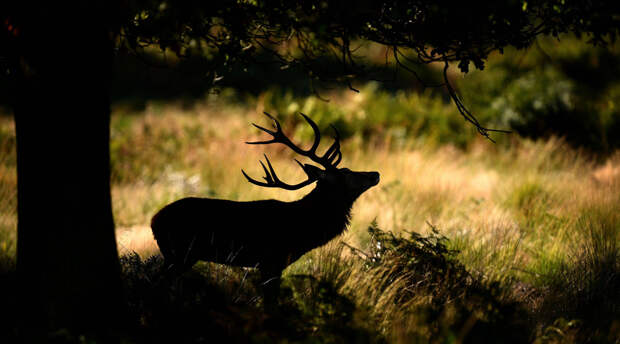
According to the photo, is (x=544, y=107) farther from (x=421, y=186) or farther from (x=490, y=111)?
(x=421, y=186)

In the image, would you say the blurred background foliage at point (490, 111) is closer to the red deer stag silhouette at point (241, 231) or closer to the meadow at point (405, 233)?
the meadow at point (405, 233)

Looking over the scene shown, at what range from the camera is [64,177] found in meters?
2.88

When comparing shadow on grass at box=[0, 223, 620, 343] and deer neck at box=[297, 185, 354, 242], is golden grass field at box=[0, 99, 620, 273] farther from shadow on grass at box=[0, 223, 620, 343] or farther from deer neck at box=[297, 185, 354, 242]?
deer neck at box=[297, 185, 354, 242]

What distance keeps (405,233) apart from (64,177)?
3877mm

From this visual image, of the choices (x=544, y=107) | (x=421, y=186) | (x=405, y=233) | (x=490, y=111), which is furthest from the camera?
(x=490, y=111)

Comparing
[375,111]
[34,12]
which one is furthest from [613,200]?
[375,111]

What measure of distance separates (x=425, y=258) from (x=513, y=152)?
236 inches

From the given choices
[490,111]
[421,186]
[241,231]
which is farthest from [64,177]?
[490,111]

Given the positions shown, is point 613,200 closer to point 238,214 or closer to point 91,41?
point 238,214

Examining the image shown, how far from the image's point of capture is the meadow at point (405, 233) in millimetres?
3082

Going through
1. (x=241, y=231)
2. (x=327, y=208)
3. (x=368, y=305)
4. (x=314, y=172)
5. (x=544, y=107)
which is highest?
(x=544, y=107)

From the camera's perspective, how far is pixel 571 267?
4.49 metres

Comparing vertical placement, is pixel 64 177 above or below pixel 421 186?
above

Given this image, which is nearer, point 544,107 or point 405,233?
point 405,233
